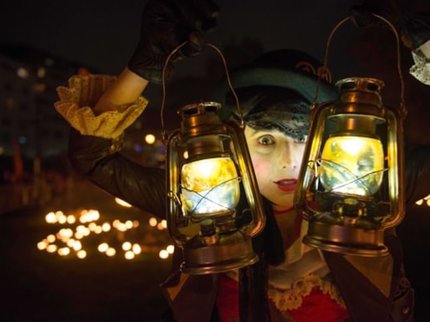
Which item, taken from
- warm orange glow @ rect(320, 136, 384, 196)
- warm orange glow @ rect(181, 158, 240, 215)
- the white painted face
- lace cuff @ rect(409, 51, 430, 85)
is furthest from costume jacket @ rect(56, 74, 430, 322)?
warm orange glow @ rect(320, 136, 384, 196)

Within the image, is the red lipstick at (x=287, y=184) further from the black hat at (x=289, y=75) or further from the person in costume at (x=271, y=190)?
the black hat at (x=289, y=75)

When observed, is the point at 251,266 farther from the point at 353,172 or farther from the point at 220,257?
the point at 353,172

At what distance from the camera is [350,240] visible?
4.96ft

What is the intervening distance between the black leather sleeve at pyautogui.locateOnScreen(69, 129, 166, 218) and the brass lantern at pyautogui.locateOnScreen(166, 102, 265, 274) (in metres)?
0.64

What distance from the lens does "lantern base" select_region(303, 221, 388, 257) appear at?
1505mm

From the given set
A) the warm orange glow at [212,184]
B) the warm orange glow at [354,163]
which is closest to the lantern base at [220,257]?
the warm orange glow at [212,184]

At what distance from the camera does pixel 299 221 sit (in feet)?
7.96

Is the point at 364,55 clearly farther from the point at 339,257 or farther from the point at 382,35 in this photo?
the point at 339,257

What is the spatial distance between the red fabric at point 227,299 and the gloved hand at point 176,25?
109 cm

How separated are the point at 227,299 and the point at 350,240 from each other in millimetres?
1004

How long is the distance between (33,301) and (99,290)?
1.07 meters

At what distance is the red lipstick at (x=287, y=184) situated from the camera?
2.32 m

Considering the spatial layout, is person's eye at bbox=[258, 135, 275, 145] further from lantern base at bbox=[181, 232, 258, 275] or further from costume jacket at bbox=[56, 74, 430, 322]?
lantern base at bbox=[181, 232, 258, 275]

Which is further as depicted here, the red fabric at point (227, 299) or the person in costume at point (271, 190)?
the red fabric at point (227, 299)
